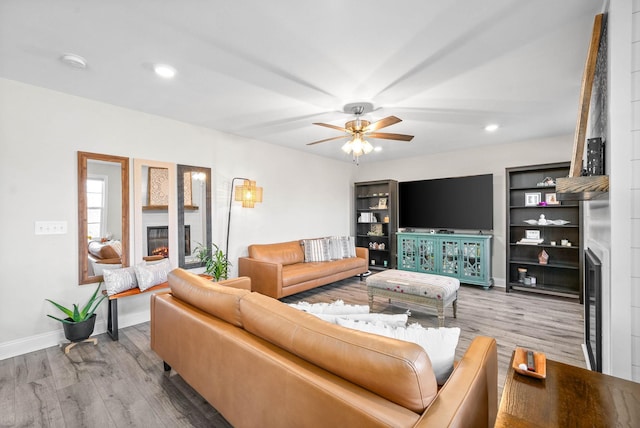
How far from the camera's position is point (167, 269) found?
3.33 meters

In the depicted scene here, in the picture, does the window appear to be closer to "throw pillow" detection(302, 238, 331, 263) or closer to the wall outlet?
the wall outlet

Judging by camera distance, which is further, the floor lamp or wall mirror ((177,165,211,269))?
the floor lamp

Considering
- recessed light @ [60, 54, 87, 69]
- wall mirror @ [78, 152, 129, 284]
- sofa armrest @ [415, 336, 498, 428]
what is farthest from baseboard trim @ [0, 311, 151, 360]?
sofa armrest @ [415, 336, 498, 428]

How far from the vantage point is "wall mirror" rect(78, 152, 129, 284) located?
2.96 metres

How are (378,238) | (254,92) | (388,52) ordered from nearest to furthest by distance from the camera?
(388,52) → (254,92) → (378,238)

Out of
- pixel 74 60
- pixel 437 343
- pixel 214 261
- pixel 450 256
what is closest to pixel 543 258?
pixel 450 256

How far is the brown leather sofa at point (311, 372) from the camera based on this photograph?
951mm

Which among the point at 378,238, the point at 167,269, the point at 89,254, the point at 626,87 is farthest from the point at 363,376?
the point at 378,238

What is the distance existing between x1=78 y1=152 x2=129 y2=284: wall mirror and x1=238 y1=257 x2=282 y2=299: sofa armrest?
151 cm

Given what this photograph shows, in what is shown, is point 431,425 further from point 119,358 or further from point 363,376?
point 119,358

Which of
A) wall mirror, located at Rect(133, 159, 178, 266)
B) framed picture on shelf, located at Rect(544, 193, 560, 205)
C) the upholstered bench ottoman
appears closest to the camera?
the upholstered bench ottoman

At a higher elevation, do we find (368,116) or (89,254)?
(368,116)

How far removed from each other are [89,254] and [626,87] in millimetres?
4296

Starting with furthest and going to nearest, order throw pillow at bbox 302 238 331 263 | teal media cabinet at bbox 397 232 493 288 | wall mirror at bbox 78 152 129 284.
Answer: throw pillow at bbox 302 238 331 263
teal media cabinet at bbox 397 232 493 288
wall mirror at bbox 78 152 129 284
